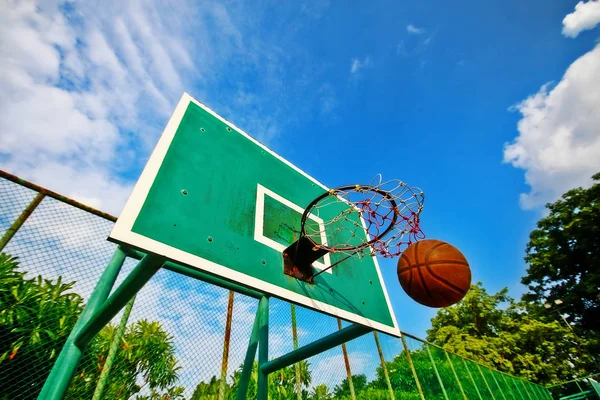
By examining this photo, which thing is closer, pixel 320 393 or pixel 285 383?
pixel 320 393

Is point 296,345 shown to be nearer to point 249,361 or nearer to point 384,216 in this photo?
point 249,361

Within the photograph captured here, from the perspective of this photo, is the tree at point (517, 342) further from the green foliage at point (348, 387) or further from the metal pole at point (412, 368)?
the green foliage at point (348, 387)

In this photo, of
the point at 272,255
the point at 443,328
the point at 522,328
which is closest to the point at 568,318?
the point at 522,328

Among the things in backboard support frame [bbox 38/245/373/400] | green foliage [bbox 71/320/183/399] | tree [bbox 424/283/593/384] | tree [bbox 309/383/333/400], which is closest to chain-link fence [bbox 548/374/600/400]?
tree [bbox 424/283/593/384]

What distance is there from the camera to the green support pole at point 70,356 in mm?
2004

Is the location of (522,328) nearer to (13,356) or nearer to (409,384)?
(409,384)

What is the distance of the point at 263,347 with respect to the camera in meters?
3.78

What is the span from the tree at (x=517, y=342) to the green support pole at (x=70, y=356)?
19492 millimetres

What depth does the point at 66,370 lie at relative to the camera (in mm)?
2090

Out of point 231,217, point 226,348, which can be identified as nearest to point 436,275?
point 231,217

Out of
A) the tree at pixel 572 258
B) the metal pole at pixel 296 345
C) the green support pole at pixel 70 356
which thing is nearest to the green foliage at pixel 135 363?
the green support pole at pixel 70 356

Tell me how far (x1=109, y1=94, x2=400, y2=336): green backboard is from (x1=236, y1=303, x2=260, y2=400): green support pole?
5.20 ft

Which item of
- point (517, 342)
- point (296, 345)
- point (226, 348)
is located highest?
point (517, 342)

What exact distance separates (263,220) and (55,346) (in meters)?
2.33
